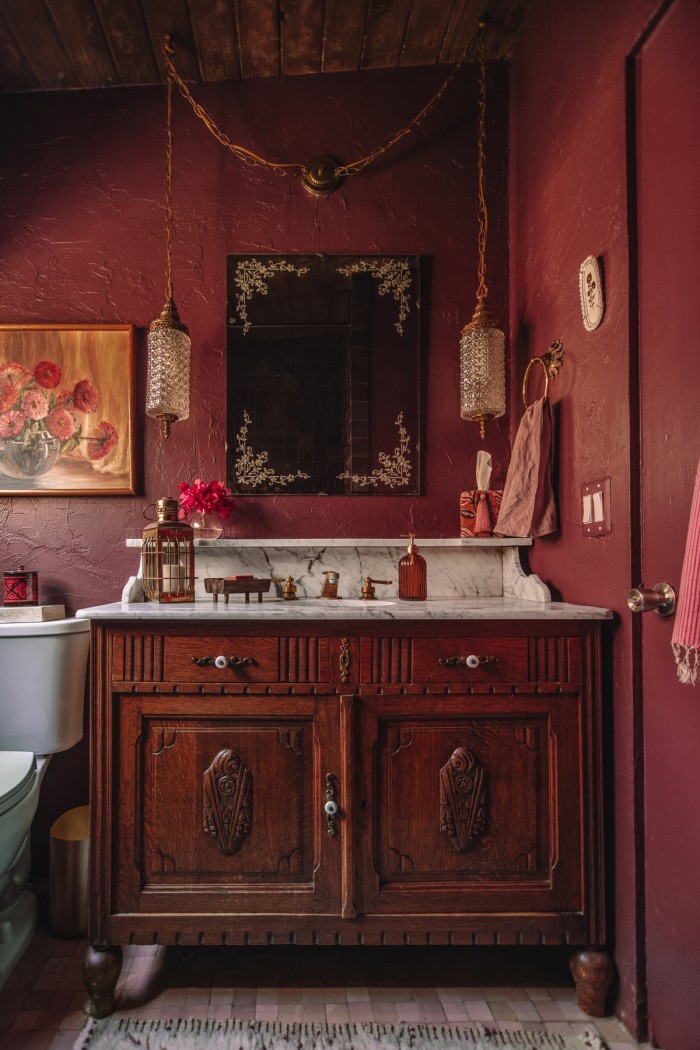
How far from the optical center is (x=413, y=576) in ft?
6.24

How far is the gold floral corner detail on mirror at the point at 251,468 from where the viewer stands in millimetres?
2115

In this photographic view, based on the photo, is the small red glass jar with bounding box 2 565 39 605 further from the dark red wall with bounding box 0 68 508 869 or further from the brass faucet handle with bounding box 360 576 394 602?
the brass faucet handle with bounding box 360 576 394 602

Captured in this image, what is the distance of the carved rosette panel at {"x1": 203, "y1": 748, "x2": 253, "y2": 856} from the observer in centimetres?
149

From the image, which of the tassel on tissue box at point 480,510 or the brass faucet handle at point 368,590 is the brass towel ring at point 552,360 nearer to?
the tassel on tissue box at point 480,510

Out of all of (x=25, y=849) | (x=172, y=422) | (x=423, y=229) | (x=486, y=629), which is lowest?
(x=25, y=849)

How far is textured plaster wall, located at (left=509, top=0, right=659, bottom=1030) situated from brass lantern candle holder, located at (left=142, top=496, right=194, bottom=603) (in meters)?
1.07

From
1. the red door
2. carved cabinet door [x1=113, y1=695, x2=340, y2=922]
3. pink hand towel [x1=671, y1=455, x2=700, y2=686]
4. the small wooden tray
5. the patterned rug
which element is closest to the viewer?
pink hand towel [x1=671, y1=455, x2=700, y2=686]

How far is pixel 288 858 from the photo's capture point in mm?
1495

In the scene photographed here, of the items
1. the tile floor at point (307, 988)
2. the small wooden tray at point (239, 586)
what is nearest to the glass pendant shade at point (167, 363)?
the small wooden tray at point (239, 586)


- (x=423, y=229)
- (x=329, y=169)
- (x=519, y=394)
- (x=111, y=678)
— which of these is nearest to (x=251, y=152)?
(x=329, y=169)

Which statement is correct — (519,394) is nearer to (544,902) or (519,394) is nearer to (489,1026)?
(544,902)

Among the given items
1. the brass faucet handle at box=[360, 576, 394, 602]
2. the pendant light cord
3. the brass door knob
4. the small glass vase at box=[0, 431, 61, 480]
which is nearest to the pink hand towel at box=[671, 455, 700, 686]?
the brass door knob

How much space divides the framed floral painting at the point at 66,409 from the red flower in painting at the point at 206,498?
0.23 m

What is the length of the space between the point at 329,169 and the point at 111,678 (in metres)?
1.73
